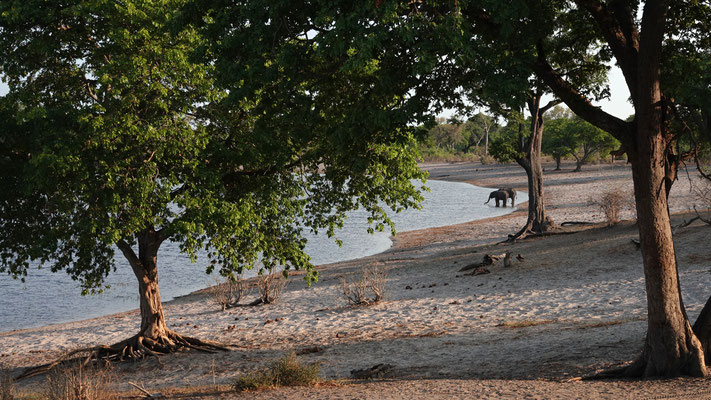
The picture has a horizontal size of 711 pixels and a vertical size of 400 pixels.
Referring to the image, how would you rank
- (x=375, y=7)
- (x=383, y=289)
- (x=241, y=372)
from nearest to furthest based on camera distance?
(x=375, y=7), (x=241, y=372), (x=383, y=289)

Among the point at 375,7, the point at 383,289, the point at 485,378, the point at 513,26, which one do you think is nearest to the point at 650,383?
the point at 485,378

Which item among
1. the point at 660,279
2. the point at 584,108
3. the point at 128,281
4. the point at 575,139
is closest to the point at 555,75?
the point at 584,108

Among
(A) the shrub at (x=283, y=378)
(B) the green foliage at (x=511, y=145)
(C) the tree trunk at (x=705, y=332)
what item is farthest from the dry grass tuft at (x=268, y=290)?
(C) the tree trunk at (x=705, y=332)

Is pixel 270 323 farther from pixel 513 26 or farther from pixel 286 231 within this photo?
pixel 513 26

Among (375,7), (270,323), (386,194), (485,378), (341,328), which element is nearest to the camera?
(375,7)

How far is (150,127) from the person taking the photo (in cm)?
979

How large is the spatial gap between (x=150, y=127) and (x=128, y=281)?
798 inches

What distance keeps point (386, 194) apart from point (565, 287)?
5.79 meters

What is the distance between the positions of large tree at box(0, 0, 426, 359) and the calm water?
25.8ft

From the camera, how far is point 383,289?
1734 centimetres

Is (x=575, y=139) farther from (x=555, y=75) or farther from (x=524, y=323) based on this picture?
(x=555, y=75)

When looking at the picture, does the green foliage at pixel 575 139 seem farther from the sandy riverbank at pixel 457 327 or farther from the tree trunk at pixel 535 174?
the sandy riverbank at pixel 457 327

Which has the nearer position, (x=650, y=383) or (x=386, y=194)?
(x=650, y=383)

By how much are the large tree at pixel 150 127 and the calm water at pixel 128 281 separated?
785 centimetres
